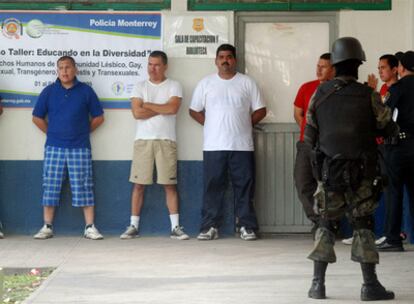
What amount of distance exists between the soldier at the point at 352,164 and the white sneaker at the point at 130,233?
3.94 m

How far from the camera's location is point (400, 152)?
33.9ft

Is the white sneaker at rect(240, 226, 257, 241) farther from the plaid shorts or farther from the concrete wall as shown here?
the plaid shorts

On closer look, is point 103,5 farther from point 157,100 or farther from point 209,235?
point 209,235

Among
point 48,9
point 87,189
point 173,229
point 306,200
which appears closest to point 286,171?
point 306,200

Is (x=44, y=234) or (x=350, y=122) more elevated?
(x=350, y=122)

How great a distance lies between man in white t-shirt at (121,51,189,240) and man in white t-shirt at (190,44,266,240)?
32 cm

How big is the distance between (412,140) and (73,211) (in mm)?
4066

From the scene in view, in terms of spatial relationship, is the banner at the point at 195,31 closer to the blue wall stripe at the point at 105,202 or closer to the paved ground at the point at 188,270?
the blue wall stripe at the point at 105,202

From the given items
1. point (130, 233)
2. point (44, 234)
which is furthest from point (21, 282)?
point (130, 233)

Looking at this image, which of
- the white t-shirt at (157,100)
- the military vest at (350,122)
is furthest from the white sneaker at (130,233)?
the military vest at (350,122)

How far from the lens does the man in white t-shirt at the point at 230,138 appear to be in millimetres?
11344

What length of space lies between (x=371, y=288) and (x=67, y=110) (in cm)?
488

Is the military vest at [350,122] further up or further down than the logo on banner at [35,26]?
further down

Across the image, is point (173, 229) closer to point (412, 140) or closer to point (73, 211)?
point (73, 211)
